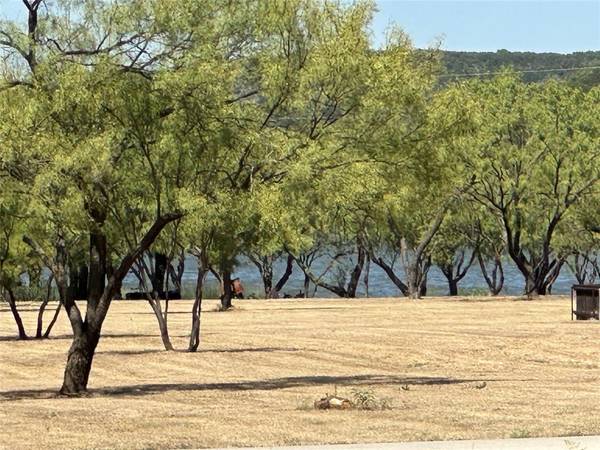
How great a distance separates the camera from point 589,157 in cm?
5859

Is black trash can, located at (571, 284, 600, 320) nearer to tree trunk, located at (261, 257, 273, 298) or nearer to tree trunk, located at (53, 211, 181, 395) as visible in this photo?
tree trunk, located at (53, 211, 181, 395)

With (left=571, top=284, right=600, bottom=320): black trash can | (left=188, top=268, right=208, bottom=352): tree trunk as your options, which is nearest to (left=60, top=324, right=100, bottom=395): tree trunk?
(left=188, top=268, right=208, bottom=352): tree trunk

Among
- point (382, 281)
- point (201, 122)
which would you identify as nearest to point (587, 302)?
point (201, 122)

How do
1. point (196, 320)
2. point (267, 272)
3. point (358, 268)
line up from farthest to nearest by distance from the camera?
1. point (267, 272)
2. point (358, 268)
3. point (196, 320)

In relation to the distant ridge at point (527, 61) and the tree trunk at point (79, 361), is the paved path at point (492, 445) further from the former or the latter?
the distant ridge at point (527, 61)

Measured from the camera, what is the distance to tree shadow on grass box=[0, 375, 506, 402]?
23.1 metres

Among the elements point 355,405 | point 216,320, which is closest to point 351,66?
point 355,405

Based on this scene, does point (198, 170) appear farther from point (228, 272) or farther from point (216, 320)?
point (228, 272)

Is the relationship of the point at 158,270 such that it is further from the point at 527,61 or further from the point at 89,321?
the point at 527,61

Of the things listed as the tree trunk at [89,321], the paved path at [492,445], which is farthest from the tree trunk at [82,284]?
the paved path at [492,445]

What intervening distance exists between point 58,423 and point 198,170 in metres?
6.02

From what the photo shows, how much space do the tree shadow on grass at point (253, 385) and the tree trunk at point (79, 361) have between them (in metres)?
0.23

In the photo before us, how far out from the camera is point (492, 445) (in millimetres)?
12805

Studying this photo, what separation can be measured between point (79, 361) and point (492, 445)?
36.9 ft
